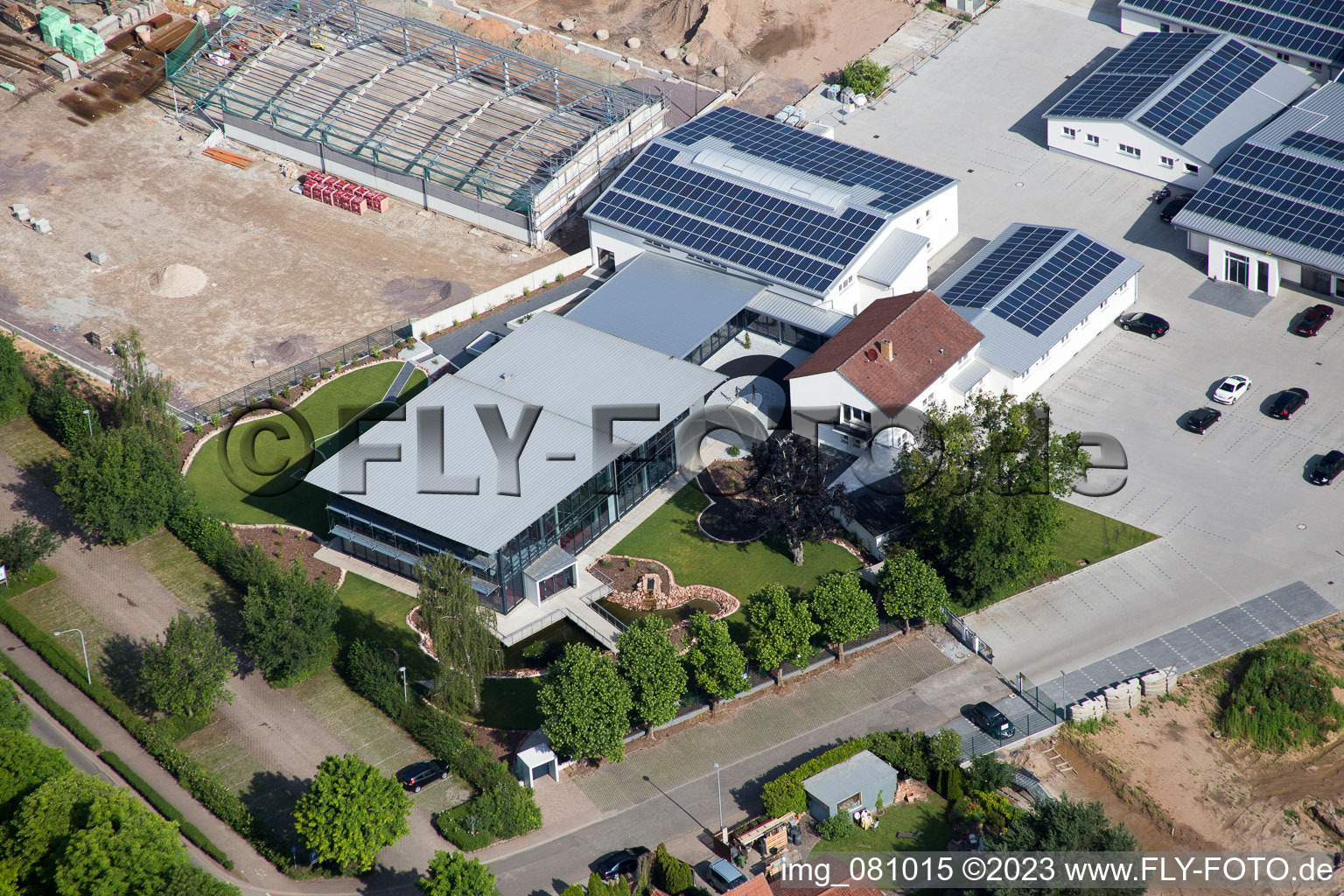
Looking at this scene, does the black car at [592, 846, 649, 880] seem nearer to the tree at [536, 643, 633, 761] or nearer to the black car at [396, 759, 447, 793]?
the tree at [536, 643, 633, 761]

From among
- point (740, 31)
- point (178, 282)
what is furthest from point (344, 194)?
point (740, 31)

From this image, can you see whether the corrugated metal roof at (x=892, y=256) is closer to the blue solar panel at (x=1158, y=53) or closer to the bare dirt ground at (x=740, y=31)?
the bare dirt ground at (x=740, y=31)

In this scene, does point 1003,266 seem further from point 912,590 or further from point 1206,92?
point 912,590

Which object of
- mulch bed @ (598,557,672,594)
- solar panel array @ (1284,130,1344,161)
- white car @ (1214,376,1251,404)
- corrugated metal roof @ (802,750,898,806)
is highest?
solar panel array @ (1284,130,1344,161)

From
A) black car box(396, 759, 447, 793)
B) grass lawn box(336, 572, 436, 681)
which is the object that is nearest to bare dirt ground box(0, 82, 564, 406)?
grass lawn box(336, 572, 436, 681)

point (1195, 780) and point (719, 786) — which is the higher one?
point (719, 786)

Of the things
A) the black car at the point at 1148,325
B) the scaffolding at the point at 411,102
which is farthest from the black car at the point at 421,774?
the black car at the point at 1148,325
